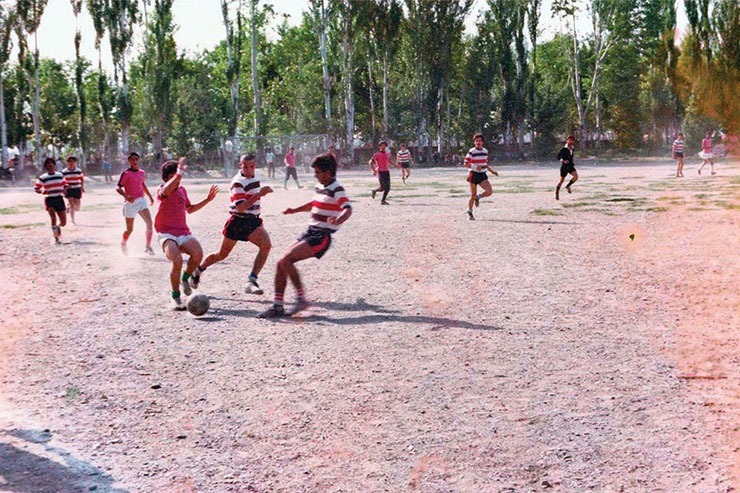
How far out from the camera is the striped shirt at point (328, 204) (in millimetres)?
9570

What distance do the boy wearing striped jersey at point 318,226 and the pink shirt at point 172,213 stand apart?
144 centimetres

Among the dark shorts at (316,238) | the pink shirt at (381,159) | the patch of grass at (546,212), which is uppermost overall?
the pink shirt at (381,159)

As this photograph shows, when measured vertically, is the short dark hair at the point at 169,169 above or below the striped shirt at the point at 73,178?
above

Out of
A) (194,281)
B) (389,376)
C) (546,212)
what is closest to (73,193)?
(194,281)

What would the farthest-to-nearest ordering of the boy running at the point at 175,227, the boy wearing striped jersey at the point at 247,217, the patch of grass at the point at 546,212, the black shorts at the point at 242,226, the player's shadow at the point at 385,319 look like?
the patch of grass at the point at 546,212, the black shorts at the point at 242,226, the boy wearing striped jersey at the point at 247,217, the boy running at the point at 175,227, the player's shadow at the point at 385,319

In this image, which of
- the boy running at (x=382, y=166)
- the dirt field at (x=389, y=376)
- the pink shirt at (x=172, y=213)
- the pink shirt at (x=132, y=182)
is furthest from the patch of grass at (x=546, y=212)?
the pink shirt at (x=172, y=213)

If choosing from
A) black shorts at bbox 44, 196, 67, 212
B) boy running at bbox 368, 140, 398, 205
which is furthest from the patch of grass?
black shorts at bbox 44, 196, 67, 212

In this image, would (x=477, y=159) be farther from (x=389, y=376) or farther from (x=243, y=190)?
(x=389, y=376)

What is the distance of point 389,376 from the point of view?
6996 mm

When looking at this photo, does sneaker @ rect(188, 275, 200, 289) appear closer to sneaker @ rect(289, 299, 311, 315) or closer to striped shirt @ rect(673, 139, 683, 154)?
sneaker @ rect(289, 299, 311, 315)

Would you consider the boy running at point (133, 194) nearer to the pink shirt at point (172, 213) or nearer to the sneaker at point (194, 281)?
the sneaker at point (194, 281)

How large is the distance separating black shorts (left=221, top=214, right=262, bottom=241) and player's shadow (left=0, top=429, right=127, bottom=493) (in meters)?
5.50

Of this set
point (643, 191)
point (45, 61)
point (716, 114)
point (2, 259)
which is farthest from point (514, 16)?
point (2, 259)

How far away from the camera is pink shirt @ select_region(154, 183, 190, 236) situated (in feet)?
33.6
